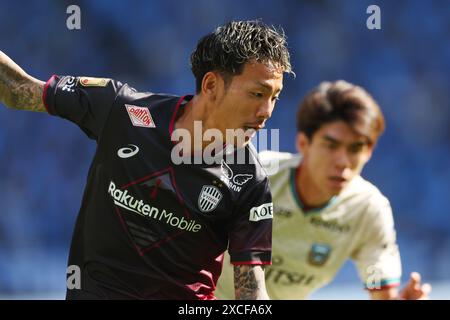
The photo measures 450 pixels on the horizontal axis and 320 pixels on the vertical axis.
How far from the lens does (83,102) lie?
159 inches

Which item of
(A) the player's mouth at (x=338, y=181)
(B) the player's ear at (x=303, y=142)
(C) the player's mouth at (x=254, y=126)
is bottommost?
(C) the player's mouth at (x=254, y=126)

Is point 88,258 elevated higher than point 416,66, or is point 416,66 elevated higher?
point 416,66

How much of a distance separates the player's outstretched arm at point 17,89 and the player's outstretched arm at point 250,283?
1.22 m

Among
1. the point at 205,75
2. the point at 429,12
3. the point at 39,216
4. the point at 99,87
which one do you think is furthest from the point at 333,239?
the point at 429,12

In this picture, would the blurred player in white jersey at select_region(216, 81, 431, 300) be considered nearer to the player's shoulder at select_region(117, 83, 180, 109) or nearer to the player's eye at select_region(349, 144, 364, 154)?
the player's eye at select_region(349, 144, 364, 154)

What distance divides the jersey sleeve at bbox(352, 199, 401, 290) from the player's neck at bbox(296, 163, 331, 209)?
1.02 feet

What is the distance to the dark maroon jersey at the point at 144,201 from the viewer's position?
402 cm

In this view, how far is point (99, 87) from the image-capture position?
4074 mm

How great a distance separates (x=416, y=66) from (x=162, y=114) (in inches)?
225

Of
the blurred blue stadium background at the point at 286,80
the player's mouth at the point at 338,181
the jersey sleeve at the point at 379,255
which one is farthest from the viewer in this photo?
the blurred blue stadium background at the point at 286,80

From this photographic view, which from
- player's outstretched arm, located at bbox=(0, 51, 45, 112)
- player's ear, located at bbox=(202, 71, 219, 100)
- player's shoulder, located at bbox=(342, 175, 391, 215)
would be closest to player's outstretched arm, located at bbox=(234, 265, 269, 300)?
player's ear, located at bbox=(202, 71, 219, 100)

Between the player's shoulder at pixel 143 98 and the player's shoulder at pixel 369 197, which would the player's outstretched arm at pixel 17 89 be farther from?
the player's shoulder at pixel 369 197

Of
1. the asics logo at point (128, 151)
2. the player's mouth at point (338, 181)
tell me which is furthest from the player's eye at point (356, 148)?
the asics logo at point (128, 151)
